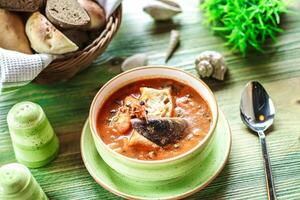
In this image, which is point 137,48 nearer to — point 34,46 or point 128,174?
point 34,46

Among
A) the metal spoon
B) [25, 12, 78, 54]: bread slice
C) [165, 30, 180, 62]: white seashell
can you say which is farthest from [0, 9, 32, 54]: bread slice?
the metal spoon

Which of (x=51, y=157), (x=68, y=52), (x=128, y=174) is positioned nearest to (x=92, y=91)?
(x=68, y=52)

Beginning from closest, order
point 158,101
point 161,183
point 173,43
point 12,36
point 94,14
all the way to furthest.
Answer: point 161,183, point 158,101, point 12,36, point 94,14, point 173,43

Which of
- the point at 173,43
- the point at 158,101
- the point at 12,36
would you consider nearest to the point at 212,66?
the point at 173,43

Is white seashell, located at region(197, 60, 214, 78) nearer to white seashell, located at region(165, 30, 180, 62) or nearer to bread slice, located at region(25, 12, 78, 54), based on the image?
white seashell, located at region(165, 30, 180, 62)

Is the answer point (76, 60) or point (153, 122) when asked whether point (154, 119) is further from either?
point (76, 60)

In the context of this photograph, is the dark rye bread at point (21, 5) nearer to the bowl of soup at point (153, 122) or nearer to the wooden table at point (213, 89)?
the wooden table at point (213, 89)
